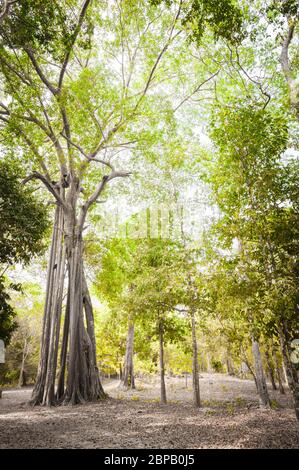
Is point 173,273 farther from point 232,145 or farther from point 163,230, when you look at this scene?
point 232,145

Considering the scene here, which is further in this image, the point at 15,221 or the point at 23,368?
the point at 23,368

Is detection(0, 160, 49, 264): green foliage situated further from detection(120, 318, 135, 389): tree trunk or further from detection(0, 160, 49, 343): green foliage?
detection(120, 318, 135, 389): tree trunk

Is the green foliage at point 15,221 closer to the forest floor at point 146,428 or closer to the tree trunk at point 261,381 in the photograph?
the forest floor at point 146,428

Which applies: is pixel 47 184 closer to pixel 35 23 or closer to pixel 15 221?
pixel 15 221

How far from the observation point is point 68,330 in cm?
934

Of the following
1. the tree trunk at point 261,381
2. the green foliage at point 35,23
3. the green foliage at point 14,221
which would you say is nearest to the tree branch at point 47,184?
the green foliage at point 14,221

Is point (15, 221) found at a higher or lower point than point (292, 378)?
higher

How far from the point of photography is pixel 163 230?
1075 cm

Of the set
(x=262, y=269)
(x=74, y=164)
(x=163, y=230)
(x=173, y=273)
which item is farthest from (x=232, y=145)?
(x=74, y=164)

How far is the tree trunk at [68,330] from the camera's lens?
8547mm

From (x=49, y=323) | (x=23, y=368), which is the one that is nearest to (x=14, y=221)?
(x=49, y=323)
